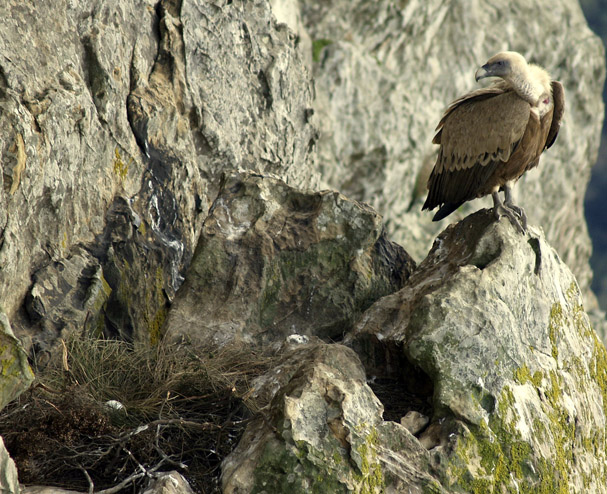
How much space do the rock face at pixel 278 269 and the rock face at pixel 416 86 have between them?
1215cm

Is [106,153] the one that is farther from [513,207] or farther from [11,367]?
[513,207]

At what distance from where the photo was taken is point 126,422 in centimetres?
424

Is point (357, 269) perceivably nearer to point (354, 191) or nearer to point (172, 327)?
point (172, 327)

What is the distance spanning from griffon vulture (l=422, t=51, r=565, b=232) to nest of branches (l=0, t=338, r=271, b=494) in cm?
290

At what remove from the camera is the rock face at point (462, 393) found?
12.3 feet

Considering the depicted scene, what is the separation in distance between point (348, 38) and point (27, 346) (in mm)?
15391

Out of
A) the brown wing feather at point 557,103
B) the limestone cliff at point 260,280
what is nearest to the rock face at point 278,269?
the limestone cliff at point 260,280

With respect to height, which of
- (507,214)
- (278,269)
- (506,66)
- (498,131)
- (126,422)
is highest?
(506,66)

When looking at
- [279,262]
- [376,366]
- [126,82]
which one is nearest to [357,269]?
[279,262]

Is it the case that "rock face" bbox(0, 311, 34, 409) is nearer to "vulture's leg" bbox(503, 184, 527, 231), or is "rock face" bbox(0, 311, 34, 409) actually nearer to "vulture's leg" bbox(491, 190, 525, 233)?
"vulture's leg" bbox(491, 190, 525, 233)

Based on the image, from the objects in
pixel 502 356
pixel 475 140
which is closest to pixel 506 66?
pixel 475 140

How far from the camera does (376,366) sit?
200 inches

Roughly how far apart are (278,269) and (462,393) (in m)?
2.10

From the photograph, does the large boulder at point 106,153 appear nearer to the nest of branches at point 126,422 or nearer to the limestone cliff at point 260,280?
the limestone cliff at point 260,280
